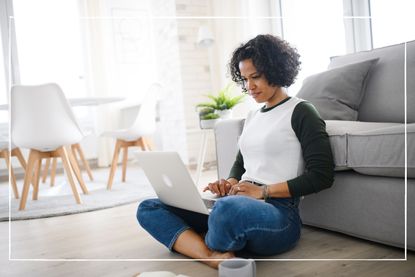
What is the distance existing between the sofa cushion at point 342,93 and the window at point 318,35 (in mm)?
83

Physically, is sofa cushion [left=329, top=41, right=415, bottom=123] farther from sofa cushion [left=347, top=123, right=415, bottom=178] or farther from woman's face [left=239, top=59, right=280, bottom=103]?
woman's face [left=239, top=59, right=280, bottom=103]

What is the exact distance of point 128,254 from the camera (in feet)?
4.18

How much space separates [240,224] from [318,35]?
0.98 meters

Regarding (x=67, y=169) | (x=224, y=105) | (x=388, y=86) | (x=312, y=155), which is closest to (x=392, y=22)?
(x=388, y=86)

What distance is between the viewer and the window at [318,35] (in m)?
1.57

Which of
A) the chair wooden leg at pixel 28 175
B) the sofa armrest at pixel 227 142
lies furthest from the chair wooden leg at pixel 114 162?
the sofa armrest at pixel 227 142

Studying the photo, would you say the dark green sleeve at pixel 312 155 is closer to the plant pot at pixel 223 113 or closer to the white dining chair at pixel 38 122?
the plant pot at pixel 223 113

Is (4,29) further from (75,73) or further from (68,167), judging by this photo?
(68,167)

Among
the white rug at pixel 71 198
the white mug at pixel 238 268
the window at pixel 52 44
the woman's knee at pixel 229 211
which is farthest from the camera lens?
the window at pixel 52 44

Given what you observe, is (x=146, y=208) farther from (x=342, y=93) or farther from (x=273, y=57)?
(x=342, y=93)

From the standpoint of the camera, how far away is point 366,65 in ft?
4.83

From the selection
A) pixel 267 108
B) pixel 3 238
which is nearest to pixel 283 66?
pixel 267 108

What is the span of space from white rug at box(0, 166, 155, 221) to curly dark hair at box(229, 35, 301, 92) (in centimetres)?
125

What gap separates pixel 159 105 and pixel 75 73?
3.28ft
